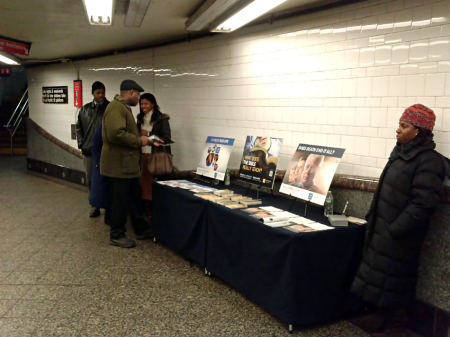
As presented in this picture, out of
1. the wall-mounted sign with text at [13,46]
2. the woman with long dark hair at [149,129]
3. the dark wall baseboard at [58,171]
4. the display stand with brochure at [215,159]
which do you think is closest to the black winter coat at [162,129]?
the woman with long dark hair at [149,129]

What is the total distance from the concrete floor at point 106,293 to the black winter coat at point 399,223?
40cm

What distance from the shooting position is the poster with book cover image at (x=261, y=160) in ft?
13.4

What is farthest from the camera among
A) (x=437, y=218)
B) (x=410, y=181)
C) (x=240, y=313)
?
(x=240, y=313)

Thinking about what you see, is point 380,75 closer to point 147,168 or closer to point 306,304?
point 306,304

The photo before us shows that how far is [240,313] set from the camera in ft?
11.0

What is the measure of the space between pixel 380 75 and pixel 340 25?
2.03 feet

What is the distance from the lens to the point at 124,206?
4820mm

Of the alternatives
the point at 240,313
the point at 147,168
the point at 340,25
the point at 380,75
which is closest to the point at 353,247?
the point at 240,313

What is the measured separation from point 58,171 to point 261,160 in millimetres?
6406

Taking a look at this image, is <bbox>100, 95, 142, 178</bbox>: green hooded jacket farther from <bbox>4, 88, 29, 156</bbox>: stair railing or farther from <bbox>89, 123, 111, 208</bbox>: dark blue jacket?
<bbox>4, 88, 29, 156</bbox>: stair railing

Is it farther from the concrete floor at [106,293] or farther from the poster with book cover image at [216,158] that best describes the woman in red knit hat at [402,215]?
the poster with book cover image at [216,158]

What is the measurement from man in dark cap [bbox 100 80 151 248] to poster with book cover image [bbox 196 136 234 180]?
66 cm

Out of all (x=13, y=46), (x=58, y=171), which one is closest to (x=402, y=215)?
(x=13, y=46)

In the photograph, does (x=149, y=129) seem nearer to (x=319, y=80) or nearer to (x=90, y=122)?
(x=90, y=122)
